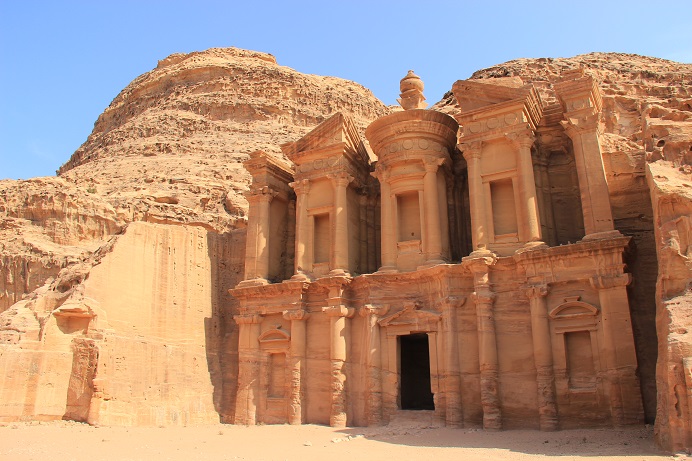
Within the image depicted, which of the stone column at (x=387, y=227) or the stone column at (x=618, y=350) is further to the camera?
the stone column at (x=387, y=227)

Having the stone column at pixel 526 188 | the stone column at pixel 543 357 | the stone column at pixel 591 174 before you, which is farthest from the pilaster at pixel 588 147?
the stone column at pixel 543 357

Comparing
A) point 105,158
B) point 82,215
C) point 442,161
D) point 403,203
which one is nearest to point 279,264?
point 403,203

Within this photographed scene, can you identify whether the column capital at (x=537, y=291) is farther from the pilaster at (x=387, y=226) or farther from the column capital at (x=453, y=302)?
the pilaster at (x=387, y=226)

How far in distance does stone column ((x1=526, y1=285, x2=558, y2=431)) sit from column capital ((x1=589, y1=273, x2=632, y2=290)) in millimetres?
1417

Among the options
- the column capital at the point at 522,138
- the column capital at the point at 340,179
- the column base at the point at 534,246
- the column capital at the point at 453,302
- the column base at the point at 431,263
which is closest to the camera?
the column base at the point at 534,246

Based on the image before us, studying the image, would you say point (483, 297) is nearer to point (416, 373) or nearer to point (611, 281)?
point (611, 281)

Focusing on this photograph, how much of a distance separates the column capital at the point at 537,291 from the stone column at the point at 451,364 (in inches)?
84.4

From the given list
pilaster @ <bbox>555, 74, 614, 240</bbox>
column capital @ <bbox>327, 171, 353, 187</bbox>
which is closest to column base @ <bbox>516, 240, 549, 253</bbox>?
pilaster @ <bbox>555, 74, 614, 240</bbox>

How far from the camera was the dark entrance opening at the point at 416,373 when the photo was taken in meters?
24.3

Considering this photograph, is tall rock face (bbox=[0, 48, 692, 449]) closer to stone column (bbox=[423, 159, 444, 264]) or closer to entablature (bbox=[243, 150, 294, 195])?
entablature (bbox=[243, 150, 294, 195])

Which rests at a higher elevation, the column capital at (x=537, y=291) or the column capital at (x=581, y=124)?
the column capital at (x=581, y=124)

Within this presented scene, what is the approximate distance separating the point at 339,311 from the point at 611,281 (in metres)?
8.65

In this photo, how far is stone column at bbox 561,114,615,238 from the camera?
712 inches

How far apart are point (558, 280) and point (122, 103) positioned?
4724 centimetres
